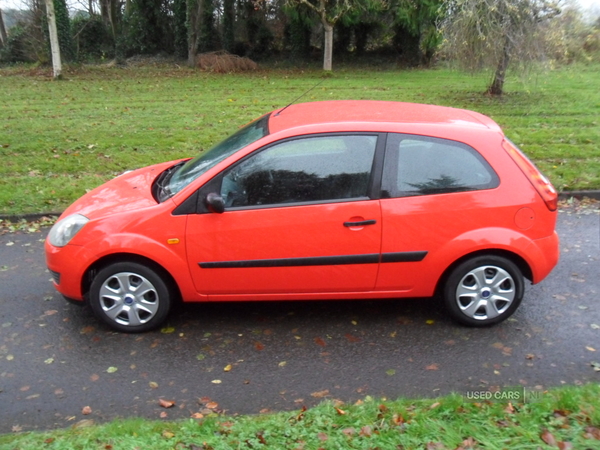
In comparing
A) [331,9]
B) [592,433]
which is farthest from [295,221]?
[331,9]

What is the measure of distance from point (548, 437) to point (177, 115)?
11824 mm

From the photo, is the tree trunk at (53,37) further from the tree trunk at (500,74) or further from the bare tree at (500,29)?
the tree trunk at (500,74)

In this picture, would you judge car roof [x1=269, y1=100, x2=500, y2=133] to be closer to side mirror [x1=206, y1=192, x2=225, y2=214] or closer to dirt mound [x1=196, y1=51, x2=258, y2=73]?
side mirror [x1=206, y1=192, x2=225, y2=214]

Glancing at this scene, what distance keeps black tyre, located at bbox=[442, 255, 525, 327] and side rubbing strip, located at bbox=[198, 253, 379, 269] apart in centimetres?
69

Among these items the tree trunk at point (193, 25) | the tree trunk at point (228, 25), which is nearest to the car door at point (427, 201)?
the tree trunk at point (193, 25)

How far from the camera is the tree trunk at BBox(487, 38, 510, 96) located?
14.0m

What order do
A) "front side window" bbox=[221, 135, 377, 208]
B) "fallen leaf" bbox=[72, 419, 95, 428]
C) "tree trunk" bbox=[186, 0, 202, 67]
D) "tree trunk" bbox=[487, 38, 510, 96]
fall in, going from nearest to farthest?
"fallen leaf" bbox=[72, 419, 95, 428], "front side window" bbox=[221, 135, 377, 208], "tree trunk" bbox=[487, 38, 510, 96], "tree trunk" bbox=[186, 0, 202, 67]

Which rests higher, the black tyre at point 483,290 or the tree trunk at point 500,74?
the tree trunk at point 500,74

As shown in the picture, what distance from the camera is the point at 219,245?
14.5ft

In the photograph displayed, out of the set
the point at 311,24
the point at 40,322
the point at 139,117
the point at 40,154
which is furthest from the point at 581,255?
the point at 311,24

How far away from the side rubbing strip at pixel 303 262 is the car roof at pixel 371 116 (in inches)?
41.6

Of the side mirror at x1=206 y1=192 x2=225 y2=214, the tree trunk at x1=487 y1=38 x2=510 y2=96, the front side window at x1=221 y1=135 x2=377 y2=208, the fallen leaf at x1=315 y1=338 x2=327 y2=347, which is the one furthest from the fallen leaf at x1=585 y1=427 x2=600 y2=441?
the tree trunk at x1=487 y1=38 x2=510 y2=96

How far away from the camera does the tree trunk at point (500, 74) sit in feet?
46.0

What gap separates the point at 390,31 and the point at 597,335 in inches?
1038
